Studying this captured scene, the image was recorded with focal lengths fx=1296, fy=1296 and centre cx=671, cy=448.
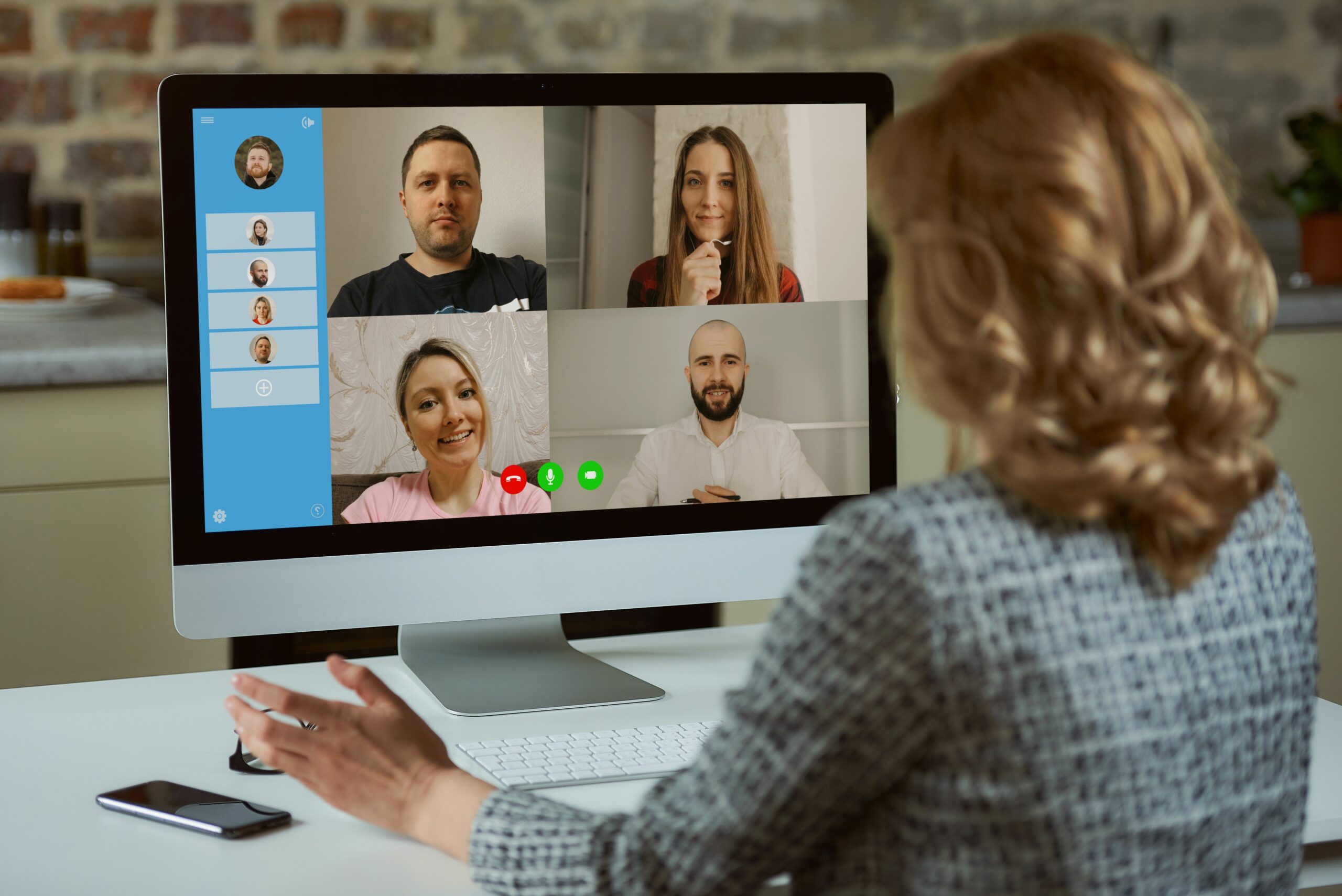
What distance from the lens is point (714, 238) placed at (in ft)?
3.69

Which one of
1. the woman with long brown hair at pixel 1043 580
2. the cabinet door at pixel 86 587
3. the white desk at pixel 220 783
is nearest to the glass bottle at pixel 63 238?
the cabinet door at pixel 86 587

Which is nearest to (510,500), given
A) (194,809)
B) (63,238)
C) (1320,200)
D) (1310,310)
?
(194,809)

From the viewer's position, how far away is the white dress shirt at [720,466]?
3.73 ft

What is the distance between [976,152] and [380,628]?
1.26 metres

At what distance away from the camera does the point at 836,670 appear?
54 centimetres

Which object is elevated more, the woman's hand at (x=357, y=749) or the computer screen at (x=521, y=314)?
the computer screen at (x=521, y=314)

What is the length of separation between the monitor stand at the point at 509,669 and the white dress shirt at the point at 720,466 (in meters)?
0.16

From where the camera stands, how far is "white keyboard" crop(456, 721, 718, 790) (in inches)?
35.7

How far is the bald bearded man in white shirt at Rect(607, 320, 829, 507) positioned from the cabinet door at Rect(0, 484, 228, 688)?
35.5 inches

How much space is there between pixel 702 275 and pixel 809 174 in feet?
0.47

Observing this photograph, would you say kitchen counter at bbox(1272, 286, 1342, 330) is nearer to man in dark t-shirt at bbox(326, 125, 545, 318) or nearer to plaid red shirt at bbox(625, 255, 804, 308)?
plaid red shirt at bbox(625, 255, 804, 308)

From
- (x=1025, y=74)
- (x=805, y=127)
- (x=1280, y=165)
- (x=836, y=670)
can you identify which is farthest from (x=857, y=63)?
(x=836, y=670)

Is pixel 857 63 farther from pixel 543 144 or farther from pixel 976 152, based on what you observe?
pixel 976 152

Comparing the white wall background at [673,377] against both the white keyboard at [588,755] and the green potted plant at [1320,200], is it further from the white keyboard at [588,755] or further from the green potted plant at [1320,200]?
the green potted plant at [1320,200]
